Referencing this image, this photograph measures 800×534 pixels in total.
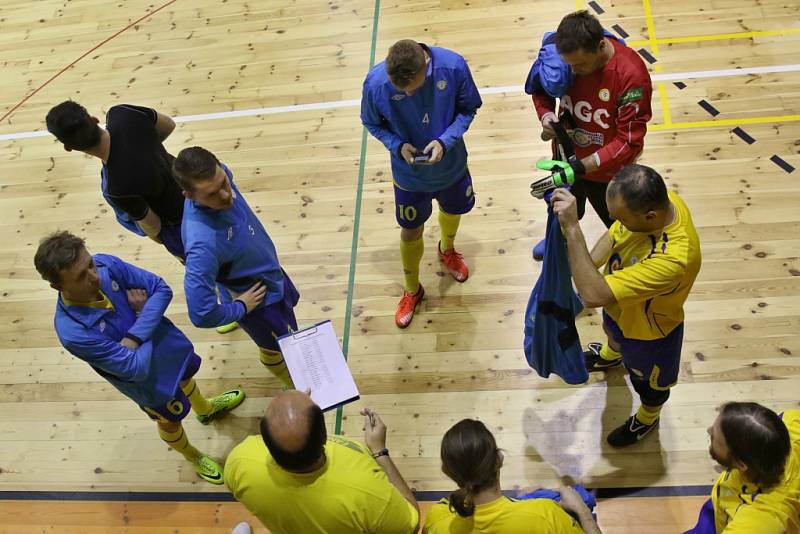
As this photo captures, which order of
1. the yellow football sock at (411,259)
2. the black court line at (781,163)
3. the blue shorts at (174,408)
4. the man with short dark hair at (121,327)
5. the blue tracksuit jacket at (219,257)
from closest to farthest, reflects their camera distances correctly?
the man with short dark hair at (121,327) → the blue tracksuit jacket at (219,257) → the blue shorts at (174,408) → the yellow football sock at (411,259) → the black court line at (781,163)

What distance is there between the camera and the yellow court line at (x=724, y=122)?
189 inches

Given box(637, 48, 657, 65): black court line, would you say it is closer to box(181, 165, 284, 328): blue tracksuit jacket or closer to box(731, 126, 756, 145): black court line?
box(731, 126, 756, 145): black court line

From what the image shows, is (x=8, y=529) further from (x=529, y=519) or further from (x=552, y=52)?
(x=552, y=52)

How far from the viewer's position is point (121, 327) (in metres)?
3.04

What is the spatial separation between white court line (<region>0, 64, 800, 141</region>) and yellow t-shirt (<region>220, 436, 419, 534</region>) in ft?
12.5

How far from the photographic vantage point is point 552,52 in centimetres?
331

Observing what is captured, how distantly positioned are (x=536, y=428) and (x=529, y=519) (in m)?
1.68

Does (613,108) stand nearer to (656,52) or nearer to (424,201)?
(424,201)

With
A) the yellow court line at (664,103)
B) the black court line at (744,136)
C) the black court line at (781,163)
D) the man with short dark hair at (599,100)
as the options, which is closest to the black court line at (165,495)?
the man with short dark hair at (599,100)

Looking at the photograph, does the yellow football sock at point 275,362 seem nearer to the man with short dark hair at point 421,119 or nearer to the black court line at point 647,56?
the man with short dark hair at point 421,119

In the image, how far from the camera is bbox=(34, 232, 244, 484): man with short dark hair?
277 cm

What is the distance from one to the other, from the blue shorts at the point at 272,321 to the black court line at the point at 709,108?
11.5 feet

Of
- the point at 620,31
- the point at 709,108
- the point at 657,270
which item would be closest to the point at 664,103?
the point at 709,108

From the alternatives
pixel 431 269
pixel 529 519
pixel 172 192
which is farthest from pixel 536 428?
pixel 172 192
